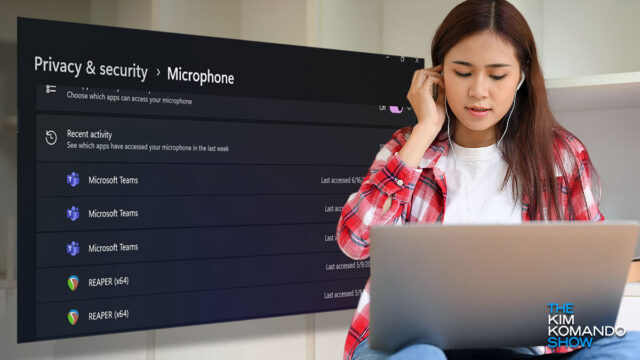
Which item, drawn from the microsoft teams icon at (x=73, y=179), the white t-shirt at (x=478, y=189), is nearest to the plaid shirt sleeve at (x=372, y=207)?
the white t-shirt at (x=478, y=189)

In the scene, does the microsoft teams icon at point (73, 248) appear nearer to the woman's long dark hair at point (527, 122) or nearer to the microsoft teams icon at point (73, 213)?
the microsoft teams icon at point (73, 213)

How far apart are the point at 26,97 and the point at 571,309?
1574 mm

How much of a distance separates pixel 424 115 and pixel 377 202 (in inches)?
10.6

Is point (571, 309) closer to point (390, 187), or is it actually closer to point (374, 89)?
point (390, 187)

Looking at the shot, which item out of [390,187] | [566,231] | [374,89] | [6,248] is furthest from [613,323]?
[6,248]

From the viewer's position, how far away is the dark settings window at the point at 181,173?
6.09 feet

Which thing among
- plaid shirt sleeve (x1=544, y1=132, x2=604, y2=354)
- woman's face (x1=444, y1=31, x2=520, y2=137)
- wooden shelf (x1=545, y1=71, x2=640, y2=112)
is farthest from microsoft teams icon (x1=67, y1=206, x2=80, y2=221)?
wooden shelf (x1=545, y1=71, x2=640, y2=112)

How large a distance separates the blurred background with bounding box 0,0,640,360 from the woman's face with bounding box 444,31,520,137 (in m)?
0.64

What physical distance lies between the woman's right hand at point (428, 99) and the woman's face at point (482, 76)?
73mm

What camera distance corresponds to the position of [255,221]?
6.87 feet

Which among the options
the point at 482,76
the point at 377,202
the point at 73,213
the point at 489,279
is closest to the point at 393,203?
the point at 377,202

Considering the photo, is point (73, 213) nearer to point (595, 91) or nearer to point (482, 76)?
point (482, 76)

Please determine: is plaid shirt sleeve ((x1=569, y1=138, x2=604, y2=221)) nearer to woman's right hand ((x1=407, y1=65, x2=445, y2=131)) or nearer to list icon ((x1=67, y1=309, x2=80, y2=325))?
woman's right hand ((x1=407, y1=65, x2=445, y2=131))

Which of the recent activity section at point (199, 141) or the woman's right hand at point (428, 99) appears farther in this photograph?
the recent activity section at point (199, 141)
